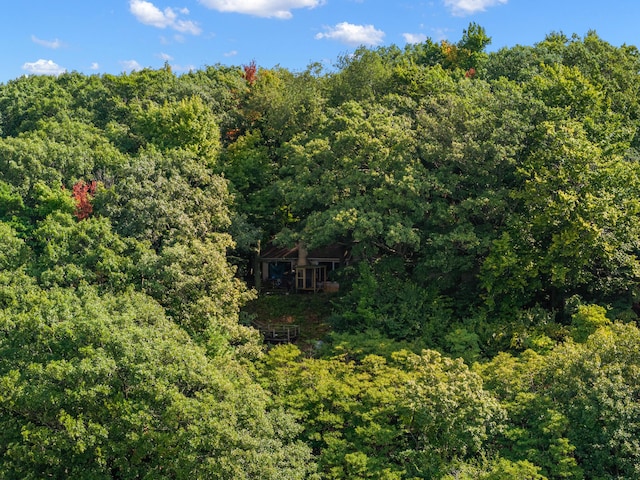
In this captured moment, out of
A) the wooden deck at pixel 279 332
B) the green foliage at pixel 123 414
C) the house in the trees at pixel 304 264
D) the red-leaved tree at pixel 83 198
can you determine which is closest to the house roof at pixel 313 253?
the house in the trees at pixel 304 264

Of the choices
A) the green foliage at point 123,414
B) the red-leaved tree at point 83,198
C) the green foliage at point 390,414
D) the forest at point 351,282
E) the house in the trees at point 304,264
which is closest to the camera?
the green foliage at point 123,414

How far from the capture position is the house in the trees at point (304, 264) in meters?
31.6

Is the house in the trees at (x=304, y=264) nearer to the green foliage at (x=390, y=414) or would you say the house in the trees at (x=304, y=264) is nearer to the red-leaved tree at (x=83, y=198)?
the red-leaved tree at (x=83, y=198)

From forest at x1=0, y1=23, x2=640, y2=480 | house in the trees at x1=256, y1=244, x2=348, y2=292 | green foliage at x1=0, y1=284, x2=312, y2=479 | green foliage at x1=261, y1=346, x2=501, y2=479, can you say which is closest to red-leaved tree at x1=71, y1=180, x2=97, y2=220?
forest at x1=0, y1=23, x2=640, y2=480

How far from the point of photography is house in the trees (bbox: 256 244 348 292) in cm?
3156

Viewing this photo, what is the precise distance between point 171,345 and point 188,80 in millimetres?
28123

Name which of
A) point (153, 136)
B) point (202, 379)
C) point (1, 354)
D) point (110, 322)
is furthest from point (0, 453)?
point (153, 136)

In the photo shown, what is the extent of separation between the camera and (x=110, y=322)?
15508 mm

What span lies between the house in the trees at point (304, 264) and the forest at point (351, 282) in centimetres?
103

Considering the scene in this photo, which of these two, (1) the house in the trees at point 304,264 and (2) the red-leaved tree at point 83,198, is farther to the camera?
A: (1) the house in the trees at point 304,264

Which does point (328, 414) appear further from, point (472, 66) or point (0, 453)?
point (472, 66)

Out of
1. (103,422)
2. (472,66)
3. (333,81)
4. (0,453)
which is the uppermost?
(472,66)

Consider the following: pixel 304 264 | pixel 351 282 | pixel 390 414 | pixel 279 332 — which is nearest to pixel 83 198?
pixel 279 332

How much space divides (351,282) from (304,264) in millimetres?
5418
